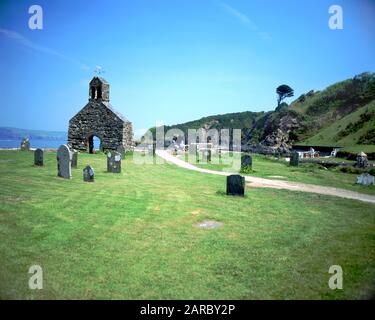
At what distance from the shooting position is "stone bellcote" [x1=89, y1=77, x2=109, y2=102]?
33.2 m

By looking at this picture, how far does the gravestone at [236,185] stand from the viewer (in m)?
13.7

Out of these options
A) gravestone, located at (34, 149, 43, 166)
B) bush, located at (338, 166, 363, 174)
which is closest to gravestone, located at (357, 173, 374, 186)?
bush, located at (338, 166, 363, 174)

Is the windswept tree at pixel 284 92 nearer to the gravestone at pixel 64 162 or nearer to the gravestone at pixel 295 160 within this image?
the gravestone at pixel 295 160

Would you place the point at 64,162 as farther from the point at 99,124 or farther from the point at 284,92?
the point at 284,92

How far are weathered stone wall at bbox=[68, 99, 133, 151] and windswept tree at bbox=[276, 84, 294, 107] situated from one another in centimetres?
7024

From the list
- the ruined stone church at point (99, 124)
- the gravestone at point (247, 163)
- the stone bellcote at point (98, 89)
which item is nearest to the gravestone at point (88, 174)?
the gravestone at point (247, 163)

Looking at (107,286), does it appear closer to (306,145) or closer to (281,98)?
(306,145)

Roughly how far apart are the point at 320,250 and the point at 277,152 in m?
33.3

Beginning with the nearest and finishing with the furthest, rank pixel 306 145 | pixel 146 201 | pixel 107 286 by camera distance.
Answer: pixel 107 286 → pixel 146 201 → pixel 306 145

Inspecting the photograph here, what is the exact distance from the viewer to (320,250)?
26.1 ft

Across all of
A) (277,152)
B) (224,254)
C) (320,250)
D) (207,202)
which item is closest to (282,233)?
(320,250)

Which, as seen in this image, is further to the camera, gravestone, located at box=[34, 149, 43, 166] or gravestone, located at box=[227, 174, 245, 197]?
gravestone, located at box=[34, 149, 43, 166]

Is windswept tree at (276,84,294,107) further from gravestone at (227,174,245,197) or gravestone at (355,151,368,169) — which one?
gravestone at (227,174,245,197)

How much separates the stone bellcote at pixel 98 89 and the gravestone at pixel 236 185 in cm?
2319
